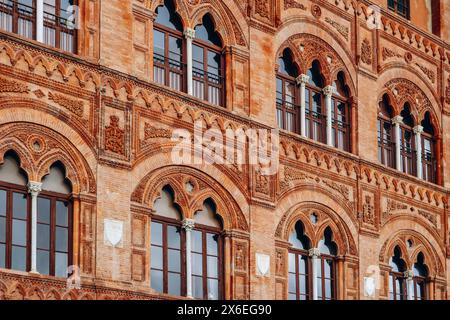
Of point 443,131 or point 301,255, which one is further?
point 443,131

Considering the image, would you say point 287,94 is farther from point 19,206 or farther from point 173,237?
point 19,206

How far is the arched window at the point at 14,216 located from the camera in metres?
21.0

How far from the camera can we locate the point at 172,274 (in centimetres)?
2370

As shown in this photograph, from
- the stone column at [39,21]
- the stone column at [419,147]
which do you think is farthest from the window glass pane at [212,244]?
the stone column at [419,147]

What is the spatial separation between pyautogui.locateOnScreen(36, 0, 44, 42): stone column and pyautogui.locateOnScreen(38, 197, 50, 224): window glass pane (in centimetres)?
260

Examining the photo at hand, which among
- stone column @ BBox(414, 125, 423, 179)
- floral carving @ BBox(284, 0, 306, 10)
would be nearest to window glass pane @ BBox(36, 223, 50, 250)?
floral carving @ BBox(284, 0, 306, 10)

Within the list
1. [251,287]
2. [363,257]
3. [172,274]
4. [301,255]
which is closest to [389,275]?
[363,257]

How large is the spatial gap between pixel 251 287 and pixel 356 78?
6.18 metres

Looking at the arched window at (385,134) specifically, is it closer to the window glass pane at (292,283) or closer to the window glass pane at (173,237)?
the window glass pane at (292,283)

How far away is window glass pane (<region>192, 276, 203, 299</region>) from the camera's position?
24.0 metres

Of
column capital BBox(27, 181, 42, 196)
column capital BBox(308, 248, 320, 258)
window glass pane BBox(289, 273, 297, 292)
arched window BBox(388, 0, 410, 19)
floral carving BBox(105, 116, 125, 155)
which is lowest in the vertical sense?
window glass pane BBox(289, 273, 297, 292)

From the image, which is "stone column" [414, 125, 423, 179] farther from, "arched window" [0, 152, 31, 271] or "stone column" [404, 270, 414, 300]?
"arched window" [0, 152, 31, 271]

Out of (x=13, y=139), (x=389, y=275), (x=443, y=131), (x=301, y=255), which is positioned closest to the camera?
(x=13, y=139)

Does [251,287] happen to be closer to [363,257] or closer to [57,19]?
[363,257]
